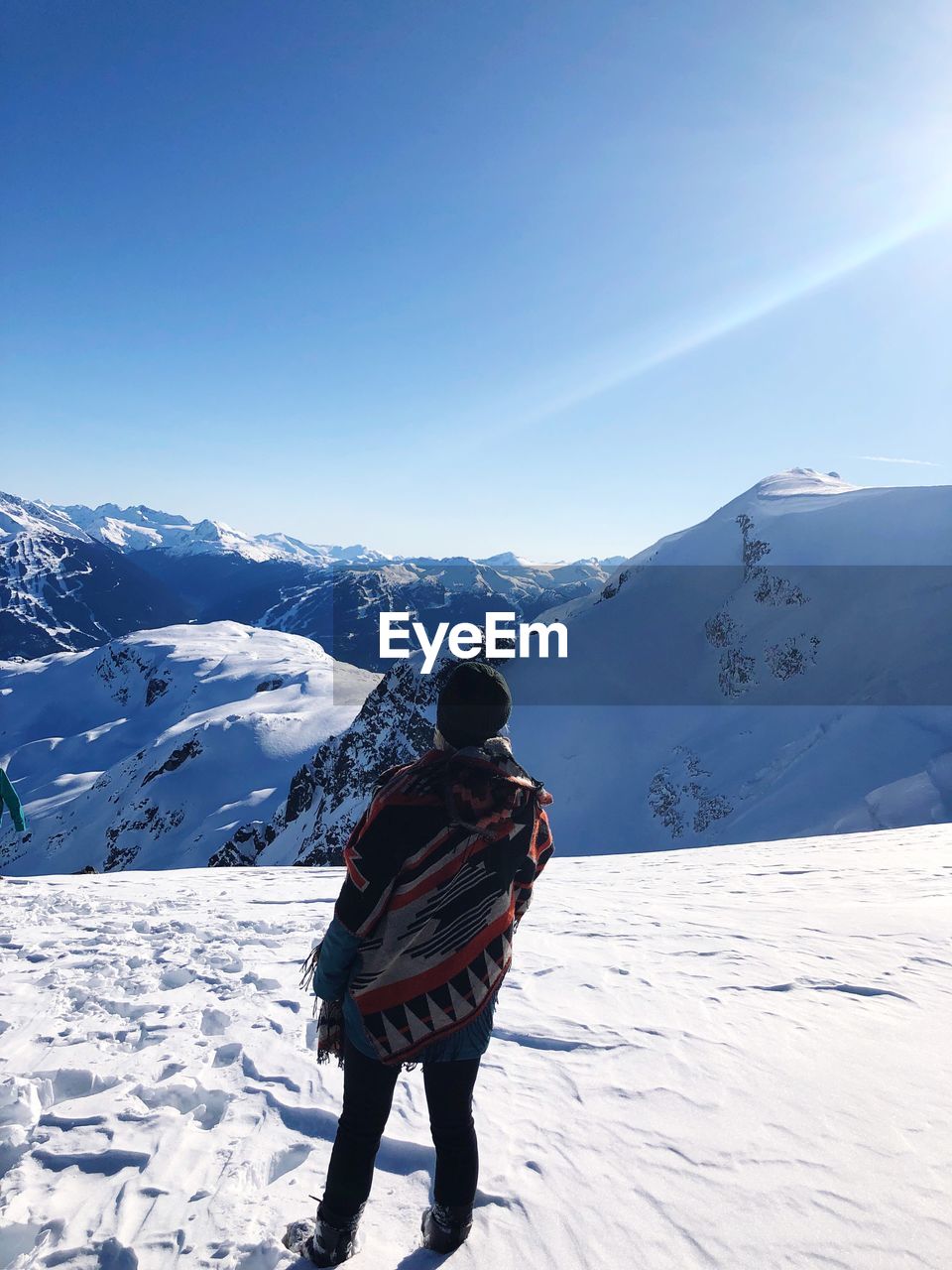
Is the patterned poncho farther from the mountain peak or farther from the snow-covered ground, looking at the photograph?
the mountain peak

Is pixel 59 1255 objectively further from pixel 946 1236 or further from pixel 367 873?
pixel 946 1236

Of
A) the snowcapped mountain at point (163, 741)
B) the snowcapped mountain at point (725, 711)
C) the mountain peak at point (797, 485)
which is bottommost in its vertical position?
the snowcapped mountain at point (163, 741)

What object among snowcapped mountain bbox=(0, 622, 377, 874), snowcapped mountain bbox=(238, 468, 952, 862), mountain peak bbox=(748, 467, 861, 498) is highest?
mountain peak bbox=(748, 467, 861, 498)

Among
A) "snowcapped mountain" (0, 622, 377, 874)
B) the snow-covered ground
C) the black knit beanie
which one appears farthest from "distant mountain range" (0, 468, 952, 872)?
the black knit beanie

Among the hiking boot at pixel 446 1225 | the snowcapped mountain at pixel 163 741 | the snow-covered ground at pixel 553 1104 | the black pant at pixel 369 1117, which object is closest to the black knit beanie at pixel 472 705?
the black pant at pixel 369 1117

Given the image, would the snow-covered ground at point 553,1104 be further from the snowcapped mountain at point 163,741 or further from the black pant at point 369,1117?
the snowcapped mountain at point 163,741

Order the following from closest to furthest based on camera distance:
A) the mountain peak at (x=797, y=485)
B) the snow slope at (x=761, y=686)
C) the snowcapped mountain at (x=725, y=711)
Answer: the snow slope at (x=761, y=686) → the snowcapped mountain at (x=725, y=711) → the mountain peak at (x=797, y=485)

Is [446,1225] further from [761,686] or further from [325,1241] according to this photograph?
[761,686]
